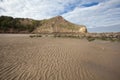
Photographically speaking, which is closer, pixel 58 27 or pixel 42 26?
pixel 58 27

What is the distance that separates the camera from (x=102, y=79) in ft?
15.1

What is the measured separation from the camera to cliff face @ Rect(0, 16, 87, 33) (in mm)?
67219

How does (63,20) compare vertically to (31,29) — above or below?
above

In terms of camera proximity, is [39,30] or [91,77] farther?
[39,30]

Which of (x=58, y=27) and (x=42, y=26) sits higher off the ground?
(x=42, y=26)

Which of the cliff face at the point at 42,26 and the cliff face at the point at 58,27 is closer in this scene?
the cliff face at the point at 42,26

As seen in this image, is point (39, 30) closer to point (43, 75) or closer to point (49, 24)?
point (49, 24)

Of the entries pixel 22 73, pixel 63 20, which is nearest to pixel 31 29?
pixel 63 20

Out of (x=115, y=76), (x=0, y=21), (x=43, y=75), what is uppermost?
(x=0, y=21)

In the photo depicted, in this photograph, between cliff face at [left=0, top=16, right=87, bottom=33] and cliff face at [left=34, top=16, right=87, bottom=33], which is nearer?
cliff face at [left=0, top=16, right=87, bottom=33]

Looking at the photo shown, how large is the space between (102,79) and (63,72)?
5.82 feet

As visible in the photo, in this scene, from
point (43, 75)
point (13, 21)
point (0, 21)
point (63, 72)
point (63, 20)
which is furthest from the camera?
point (63, 20)

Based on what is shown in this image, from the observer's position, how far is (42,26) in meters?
75.7

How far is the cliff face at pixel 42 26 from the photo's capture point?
221 feet
